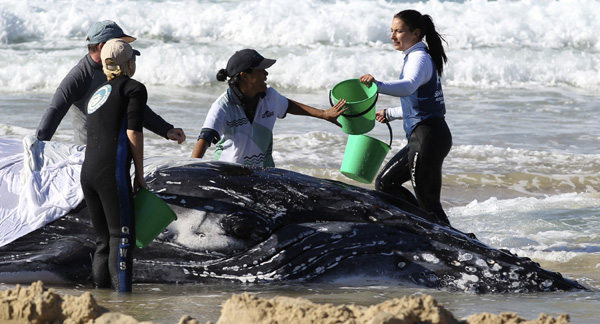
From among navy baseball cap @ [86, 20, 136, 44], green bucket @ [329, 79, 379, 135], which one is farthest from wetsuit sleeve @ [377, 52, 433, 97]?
navy baseball cap @ [86, 20, 136, 44]

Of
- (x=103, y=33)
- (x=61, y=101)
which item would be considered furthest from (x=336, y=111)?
(x=61, y=101)

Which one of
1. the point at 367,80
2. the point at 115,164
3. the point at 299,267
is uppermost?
the point at 367,80

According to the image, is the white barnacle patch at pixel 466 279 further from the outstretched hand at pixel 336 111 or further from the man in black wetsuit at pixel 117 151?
the man in black wetsuit at pixel 117 151

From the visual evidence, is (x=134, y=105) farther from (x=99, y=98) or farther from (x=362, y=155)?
(x=362, y=155)

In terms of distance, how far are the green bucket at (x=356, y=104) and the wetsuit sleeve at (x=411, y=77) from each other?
0.38ft

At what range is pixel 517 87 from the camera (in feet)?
68.4

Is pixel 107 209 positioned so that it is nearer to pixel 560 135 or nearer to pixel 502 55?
pixel 560 135

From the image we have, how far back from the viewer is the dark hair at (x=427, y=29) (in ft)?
21.7

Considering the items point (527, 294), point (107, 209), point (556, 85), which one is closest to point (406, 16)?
point (527, 294)

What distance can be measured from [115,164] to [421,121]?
263 cm

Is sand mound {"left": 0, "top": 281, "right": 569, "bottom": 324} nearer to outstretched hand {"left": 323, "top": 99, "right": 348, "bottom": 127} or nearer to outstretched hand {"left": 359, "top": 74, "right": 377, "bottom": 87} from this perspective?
outstretched hand {"left": 323, "top": 99, "right": 348, "bottom": 127}

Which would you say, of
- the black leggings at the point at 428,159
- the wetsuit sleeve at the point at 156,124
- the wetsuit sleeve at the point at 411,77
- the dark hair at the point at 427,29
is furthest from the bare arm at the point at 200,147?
the dark hair at the point at 427,29

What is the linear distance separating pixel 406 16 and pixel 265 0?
2052cm

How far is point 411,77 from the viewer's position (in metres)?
6.31
